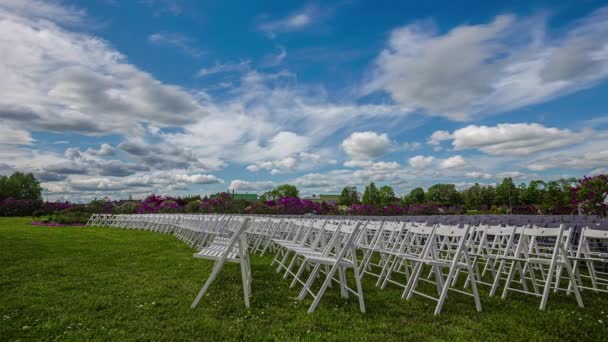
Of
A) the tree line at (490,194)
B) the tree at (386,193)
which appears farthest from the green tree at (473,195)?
the tree at (386,193)

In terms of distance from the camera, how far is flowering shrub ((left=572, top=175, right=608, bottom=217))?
9547mm

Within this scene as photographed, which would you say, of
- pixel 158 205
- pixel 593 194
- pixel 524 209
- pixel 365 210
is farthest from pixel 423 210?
pixel 158 205

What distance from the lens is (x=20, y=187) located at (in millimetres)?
49750

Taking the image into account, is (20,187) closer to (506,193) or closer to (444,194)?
(444,194)

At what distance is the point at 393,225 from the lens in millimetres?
5996

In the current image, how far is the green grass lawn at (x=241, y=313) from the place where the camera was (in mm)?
3186

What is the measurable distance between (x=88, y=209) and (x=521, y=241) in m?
25.6

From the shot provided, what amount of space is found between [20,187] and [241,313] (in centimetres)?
5986

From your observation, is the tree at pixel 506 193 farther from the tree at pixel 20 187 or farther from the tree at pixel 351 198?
the tree at pixel 20 187

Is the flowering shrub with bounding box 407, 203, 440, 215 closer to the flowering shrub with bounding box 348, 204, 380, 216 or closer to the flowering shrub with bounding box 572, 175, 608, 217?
the flowering shrub with bounding box 348, 204, 380, 216

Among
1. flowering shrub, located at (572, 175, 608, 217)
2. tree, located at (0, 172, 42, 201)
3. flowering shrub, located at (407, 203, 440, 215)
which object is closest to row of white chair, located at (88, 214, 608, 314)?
flowering shrub, located at (572, 175, 608, 217)

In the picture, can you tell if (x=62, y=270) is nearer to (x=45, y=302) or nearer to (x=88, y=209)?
(x=45, y=302)

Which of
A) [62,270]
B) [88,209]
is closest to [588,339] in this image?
[62,270]

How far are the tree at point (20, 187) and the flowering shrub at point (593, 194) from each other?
55397 mm
